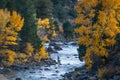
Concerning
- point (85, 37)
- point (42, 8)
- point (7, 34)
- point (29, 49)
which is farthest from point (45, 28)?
point (85, 37)

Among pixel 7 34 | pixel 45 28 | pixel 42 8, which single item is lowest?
pixel 7 34

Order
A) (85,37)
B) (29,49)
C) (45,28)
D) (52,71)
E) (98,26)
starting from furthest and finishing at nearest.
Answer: (45,28), (29,49), (52,71), (85,37), (98,26)

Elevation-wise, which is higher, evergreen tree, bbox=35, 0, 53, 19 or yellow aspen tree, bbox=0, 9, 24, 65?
evergreen tree, bbox=35, 0, 53, 19

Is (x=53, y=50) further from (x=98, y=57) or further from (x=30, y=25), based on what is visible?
(x=98, y=57)

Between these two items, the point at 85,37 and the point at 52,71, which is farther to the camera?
the point at 52,71

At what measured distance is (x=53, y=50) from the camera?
4058 inches

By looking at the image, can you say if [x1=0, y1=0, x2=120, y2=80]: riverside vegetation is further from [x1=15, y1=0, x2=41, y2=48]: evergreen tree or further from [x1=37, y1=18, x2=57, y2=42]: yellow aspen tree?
[x1=37, y1=18, x2=57, y2=42]: yellow aspen tree

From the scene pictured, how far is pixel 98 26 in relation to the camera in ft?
178

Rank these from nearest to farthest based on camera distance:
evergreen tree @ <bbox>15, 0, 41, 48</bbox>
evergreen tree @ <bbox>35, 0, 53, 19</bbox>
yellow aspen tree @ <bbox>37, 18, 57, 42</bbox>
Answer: evergreen tree @ <bbox>15, 0, 41, 48</bbox> < yellow aspen tree @ <bbox>37, 18, 57, 42</bbox> < evergreen tree @ <bbox>35, 0, 53, 19</bbox>

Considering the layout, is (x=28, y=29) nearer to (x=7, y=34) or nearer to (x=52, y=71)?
(x=7, y=34)

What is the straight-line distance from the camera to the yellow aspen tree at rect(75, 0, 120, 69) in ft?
177

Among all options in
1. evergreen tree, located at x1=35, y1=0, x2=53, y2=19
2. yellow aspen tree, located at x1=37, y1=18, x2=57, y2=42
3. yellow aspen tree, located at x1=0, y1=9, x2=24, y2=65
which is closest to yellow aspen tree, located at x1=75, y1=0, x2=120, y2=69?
yellow aspen tree, located at x1=0, y1=9, x2=24, y2=65

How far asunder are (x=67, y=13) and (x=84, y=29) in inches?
4698

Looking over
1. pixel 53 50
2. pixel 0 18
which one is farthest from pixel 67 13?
pixel 0 18
